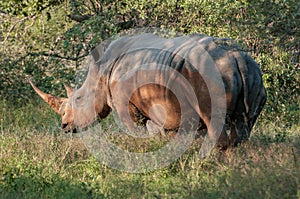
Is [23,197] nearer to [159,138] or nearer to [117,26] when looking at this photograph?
[159,138]

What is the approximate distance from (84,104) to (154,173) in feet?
9.15

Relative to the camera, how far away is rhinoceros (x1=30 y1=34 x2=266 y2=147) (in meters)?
7.82

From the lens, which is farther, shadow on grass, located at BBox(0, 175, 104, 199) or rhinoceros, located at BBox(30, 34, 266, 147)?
rhinoceros, located at BBox(30, 34, 266, 147)

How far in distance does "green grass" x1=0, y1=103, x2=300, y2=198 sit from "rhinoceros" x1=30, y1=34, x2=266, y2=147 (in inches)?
14.0

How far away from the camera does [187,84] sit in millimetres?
7926

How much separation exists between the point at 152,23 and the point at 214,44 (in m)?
4.71

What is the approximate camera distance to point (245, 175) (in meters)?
6.43

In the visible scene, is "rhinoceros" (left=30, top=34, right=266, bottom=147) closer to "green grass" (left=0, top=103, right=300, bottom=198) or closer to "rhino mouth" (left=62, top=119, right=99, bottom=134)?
"green grass" (left=0, top=103, right=300, bottom=198)

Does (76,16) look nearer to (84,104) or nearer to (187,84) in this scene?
(84,104)

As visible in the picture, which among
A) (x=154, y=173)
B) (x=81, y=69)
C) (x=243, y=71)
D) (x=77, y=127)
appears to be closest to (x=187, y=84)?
(x=243, y=71)

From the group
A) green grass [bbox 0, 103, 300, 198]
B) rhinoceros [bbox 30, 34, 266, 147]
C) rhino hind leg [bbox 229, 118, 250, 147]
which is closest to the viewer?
green grass [bbox 0, 103, 300, 198]

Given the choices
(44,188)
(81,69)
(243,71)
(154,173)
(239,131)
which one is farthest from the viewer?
(81,69)

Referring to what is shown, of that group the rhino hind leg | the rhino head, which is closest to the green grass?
the rhino hind leg

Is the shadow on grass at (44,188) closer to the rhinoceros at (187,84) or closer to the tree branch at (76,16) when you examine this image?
the rhinoceros at (187,84)
